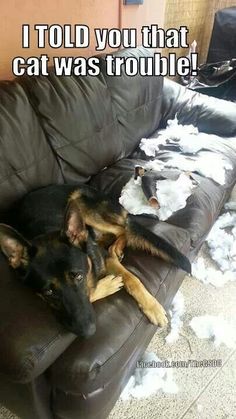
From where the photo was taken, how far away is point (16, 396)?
4.05 feet

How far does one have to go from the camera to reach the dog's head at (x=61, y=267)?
114 cm

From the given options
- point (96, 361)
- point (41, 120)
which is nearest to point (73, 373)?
point (96, 361)

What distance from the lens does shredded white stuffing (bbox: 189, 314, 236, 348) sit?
1736 millimetres

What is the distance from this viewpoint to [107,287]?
4.45 ft

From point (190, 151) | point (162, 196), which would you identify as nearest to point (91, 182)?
point (162, 196)

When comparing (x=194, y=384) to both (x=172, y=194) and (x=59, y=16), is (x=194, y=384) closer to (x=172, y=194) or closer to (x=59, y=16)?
(x=172, y=194)

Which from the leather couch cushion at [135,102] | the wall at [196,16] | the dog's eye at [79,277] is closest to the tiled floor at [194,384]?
the dog's eye at [79,277]

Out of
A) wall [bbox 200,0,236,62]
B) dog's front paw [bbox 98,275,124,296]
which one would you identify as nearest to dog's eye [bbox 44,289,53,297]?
dog's front paw [bbox 98,275,124,296]

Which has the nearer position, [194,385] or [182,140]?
[194,385]

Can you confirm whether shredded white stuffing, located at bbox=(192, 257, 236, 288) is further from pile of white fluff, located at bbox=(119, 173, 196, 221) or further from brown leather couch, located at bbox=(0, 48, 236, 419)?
pile of white fluff, located at bbox=(119, 173, 196, 221)

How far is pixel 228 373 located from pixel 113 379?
25.7 inches

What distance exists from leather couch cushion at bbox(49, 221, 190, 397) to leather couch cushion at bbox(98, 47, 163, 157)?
1.08 m

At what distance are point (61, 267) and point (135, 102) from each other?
5.08 ft

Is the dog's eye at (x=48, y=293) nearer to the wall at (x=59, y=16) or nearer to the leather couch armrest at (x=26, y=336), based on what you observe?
the leather couch armrest at (x=26, y=336)
